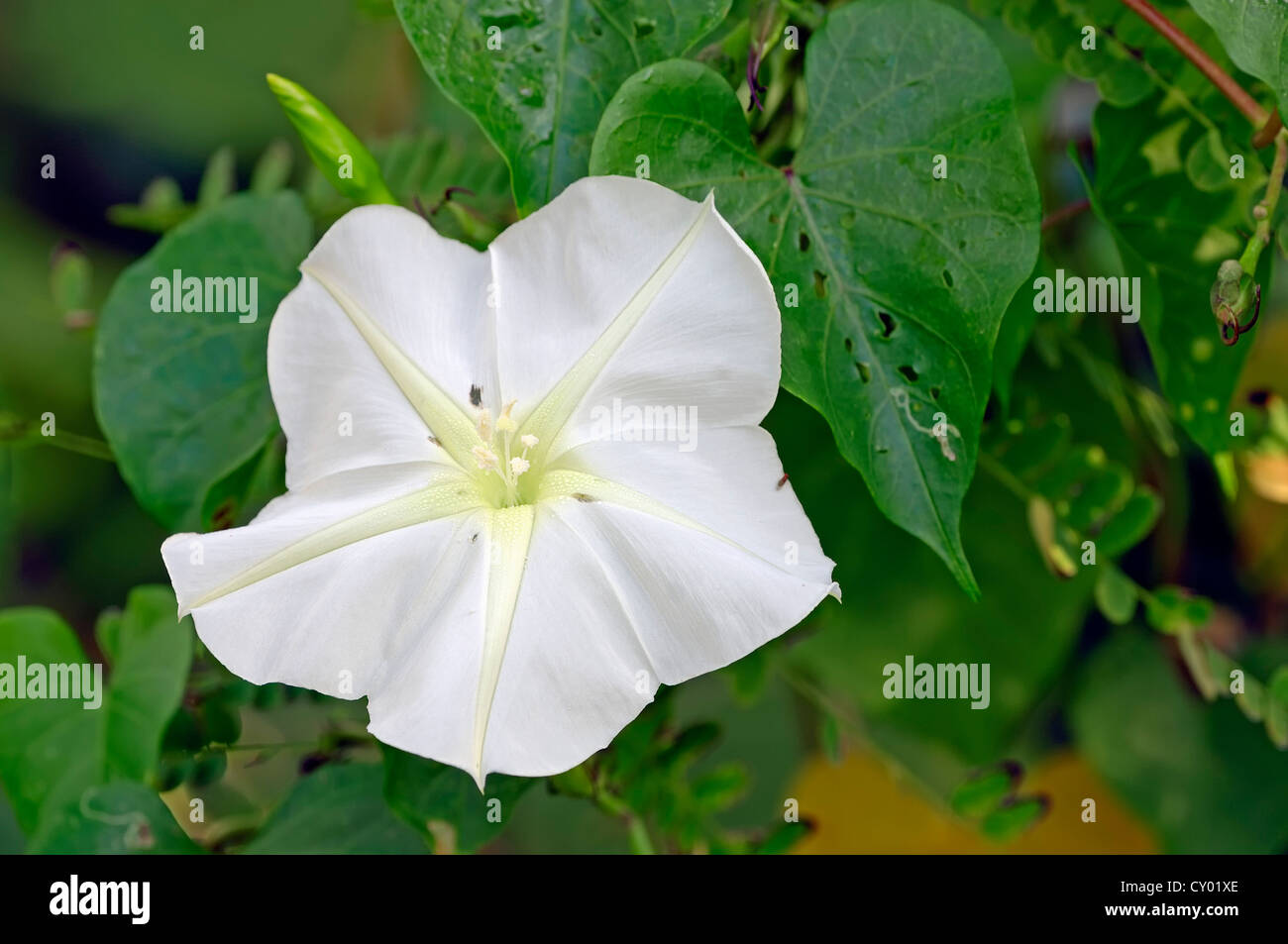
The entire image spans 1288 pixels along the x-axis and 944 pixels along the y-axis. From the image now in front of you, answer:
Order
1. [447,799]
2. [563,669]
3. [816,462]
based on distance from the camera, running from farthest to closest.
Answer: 1. [816,462]
2. [447,799]
3. [563,669]

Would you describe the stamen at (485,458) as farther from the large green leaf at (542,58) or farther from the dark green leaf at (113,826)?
the dark green leaf at (113,826)

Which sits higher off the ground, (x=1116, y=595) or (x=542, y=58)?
(x=542, y=58)

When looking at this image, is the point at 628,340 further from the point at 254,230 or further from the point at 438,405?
the point at 254,230

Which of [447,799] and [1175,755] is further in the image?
[1175,755]

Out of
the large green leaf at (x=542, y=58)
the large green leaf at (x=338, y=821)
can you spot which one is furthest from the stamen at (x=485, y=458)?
the large green leaf at (x=338, y=821)

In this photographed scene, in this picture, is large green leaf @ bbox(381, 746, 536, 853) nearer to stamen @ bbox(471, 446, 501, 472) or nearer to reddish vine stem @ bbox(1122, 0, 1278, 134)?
stamen @ bbox(471, 446, 501, 472)

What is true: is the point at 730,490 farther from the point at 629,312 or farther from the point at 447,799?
the point at 447,799

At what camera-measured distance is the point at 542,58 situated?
0.47m

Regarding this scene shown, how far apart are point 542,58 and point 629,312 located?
0.41 ft

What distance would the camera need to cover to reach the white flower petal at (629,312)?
428 mm

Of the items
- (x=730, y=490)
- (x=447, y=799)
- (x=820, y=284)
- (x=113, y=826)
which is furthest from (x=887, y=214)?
(x=113, y=826)

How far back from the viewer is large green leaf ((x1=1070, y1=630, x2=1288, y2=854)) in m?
0.79
